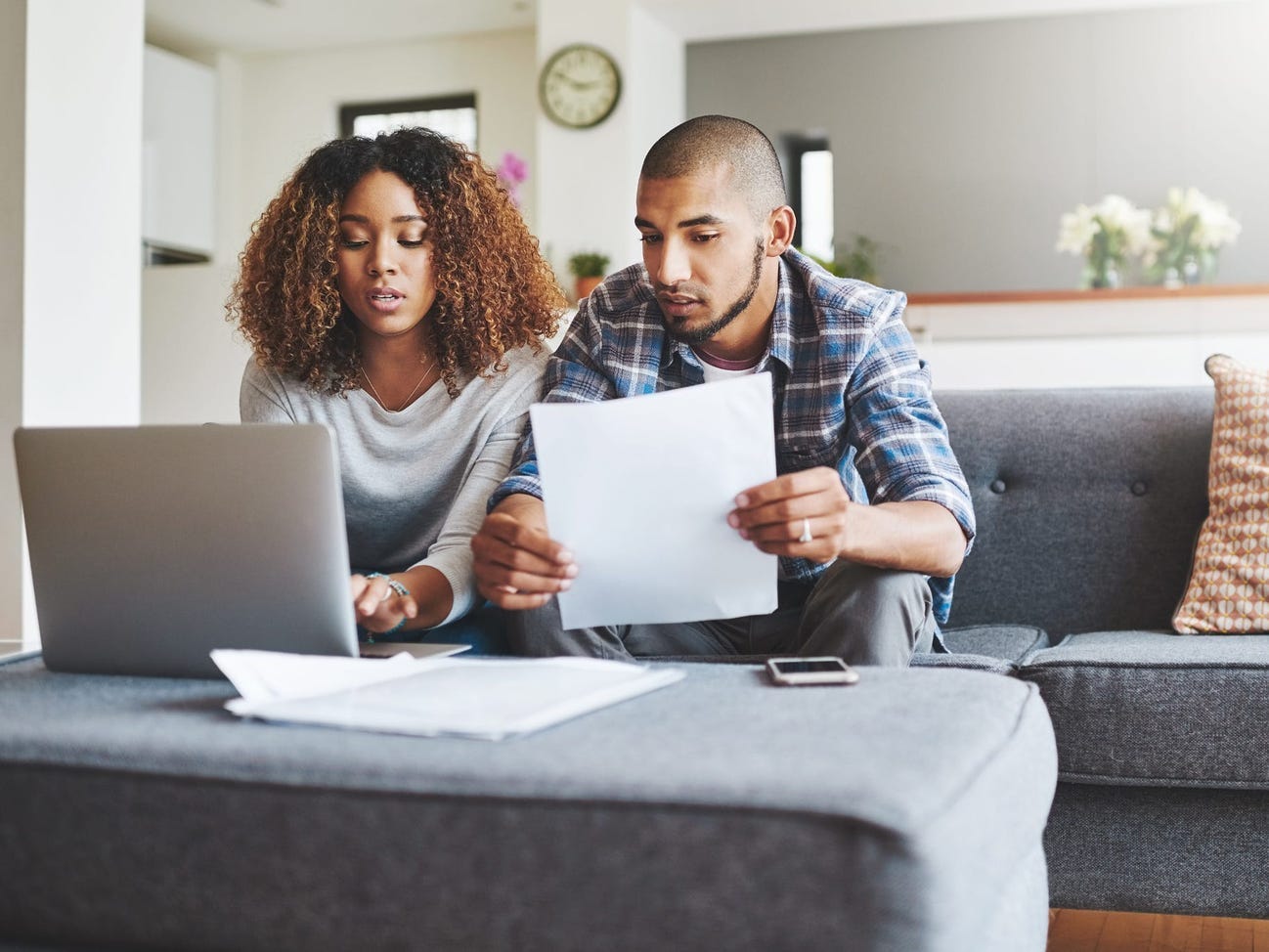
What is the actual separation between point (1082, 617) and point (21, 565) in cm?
226

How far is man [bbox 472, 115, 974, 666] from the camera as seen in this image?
157cm

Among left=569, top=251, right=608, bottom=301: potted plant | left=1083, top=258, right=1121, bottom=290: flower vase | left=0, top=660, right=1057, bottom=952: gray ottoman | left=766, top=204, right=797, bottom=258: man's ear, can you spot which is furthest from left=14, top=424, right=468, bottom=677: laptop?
left=1083, top=258, right=1121, bottom=290: flower vase

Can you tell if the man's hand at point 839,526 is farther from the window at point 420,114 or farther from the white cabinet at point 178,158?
the window at point 420,114

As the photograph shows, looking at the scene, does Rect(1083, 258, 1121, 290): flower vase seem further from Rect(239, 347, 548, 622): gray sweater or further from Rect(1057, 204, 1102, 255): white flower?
Rect(239, 347, 548, 622): gray sweater

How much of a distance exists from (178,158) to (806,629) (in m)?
5.82

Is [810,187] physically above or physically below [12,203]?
above

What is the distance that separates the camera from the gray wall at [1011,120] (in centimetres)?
627

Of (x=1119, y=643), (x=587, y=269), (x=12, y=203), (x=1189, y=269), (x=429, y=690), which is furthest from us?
(x=587, y=269)

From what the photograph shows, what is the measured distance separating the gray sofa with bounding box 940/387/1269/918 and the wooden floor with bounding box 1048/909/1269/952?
223 millimetres

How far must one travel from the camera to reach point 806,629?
169cm

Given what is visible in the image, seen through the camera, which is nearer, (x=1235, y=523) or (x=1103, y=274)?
(x=1235, y=523)

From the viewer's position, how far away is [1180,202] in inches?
215

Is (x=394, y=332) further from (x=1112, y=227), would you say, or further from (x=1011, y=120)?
(x=1011, y=120)

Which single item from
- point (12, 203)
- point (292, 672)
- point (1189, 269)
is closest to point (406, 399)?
point (292, 672)
